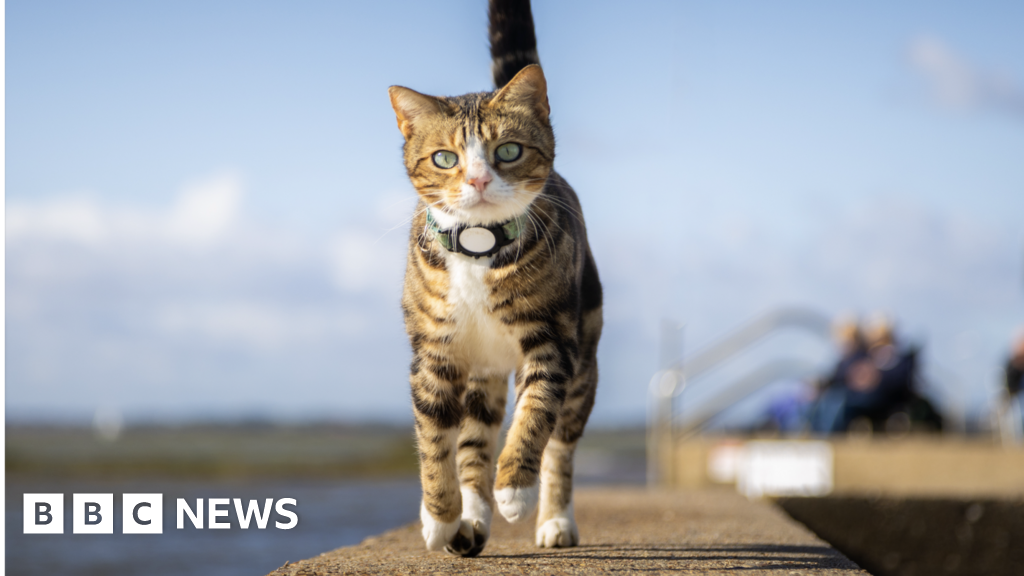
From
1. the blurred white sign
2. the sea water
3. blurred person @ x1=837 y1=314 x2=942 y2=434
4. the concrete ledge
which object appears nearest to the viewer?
the concrete ledge

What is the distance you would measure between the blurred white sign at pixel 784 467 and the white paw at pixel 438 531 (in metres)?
5.92

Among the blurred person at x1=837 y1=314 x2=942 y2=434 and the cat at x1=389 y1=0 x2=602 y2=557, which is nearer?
the cat at x1=389 y1=0 x2=602 y2=557

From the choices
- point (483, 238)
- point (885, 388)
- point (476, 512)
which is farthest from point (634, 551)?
point (885, 388)

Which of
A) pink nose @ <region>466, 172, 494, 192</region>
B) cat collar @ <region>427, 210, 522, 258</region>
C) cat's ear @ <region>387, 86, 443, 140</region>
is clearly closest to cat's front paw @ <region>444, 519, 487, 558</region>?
cat collar @ <region>427, 210, 522, 258</region>

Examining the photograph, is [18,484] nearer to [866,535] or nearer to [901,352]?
[901,352]

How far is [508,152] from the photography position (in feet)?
8.36

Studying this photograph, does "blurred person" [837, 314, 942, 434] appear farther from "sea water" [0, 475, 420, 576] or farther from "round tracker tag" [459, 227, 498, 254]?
"round tracker tag" [459, 227, 498, 254]

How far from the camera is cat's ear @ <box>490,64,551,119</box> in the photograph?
2.60m

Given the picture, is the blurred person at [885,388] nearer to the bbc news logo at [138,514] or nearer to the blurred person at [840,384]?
the blurred person at [840,384]

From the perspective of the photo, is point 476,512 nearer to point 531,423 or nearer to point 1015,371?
point 531,423

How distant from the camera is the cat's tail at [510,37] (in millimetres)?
2979

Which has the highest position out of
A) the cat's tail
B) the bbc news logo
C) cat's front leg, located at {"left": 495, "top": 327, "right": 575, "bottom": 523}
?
the cat's tail

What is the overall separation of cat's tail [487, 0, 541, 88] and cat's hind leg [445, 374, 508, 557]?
99 cm

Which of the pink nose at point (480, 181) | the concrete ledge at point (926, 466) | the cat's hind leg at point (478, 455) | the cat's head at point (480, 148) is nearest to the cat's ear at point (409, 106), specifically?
the cat's head at point (480, 148)
